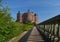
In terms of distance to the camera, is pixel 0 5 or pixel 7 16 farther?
pixel 7 16

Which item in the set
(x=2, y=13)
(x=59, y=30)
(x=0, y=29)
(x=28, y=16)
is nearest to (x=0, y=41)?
(x=0, y=29)

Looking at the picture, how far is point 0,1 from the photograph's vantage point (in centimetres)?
1794

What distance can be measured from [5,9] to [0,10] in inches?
29.8

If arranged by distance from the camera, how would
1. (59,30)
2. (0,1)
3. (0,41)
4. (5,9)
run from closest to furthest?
(59,30)
(0,41)
(0,1)
(5,9)

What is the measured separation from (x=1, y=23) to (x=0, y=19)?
425 millimetres

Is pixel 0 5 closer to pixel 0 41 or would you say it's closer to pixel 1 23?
pixel 1 23

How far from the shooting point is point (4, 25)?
1853 cm

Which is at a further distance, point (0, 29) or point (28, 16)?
Result: point (28, 16)

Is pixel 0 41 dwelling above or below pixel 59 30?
below

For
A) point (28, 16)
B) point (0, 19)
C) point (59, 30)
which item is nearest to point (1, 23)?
point (0, 19)

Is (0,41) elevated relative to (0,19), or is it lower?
lower

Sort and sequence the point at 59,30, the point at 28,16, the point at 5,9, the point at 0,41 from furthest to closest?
the point at 28,16 < the point at 5,9 < the point at 0,41 < the point at 59,30

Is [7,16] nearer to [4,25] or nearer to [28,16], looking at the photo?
[4,25]

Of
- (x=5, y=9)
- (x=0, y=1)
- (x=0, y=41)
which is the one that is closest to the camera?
(x=0, y=41)
